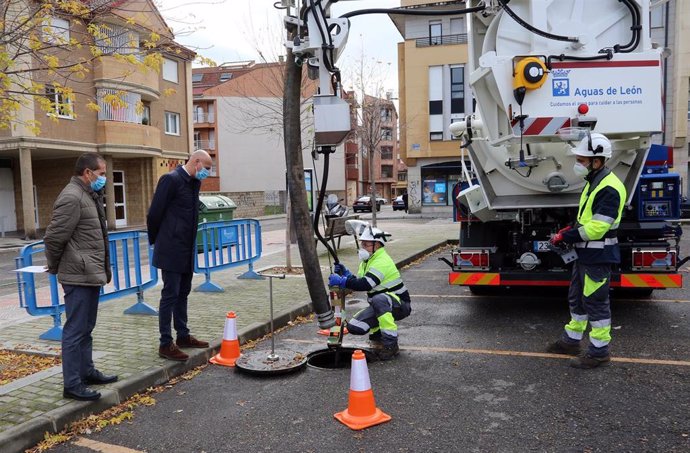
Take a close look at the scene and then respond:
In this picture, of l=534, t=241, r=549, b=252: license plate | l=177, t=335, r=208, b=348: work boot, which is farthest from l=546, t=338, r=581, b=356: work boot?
l=177, t=335, r=208, b=348: work boot

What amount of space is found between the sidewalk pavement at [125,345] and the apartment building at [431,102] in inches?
1020

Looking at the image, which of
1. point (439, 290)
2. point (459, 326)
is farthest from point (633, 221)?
point (439, 290)

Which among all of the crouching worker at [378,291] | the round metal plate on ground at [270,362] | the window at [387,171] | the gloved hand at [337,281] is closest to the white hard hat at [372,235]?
the crouching worker at [378,291]

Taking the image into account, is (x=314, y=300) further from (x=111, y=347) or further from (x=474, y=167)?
(x=474, y=167)

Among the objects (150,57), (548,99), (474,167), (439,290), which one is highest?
(150,57)

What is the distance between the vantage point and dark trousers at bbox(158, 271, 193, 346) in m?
5.01

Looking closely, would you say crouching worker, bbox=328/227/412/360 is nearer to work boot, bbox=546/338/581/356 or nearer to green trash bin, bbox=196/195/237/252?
work boot, bbox=546/338/581/356

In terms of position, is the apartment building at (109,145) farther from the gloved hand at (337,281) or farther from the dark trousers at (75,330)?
the dark trousers at (75,330)

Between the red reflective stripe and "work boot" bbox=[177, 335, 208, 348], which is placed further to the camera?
the red reflective stripe

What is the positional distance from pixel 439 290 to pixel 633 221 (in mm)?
3243

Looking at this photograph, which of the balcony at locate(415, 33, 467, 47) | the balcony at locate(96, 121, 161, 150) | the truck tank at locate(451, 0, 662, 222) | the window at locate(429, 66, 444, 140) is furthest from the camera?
the window at locate(429, 66, 444, 140)

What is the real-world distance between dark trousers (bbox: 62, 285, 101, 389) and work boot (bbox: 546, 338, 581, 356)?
13.3ft

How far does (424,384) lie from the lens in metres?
4.57

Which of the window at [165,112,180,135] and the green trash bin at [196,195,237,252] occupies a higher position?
the window at [165,112,180,135]
